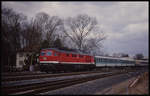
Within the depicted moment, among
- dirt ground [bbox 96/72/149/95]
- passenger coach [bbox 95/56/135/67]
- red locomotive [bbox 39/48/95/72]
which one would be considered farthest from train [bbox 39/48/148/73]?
dirt ground [bbox 96/72/149/95]

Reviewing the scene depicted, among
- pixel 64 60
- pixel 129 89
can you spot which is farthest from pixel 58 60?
pixel 129 89

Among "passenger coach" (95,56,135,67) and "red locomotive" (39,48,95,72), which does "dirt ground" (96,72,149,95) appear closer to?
"red locomotive" (39,48,95,72)

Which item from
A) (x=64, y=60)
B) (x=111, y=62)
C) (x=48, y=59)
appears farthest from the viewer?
(x=111, y=62)

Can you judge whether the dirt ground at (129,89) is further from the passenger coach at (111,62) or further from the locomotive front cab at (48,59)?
the passenger coach at (111,62)

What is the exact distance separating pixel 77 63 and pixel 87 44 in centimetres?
1905

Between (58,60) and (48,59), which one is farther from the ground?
(48,59)

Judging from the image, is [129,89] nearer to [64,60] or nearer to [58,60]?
[58,60]

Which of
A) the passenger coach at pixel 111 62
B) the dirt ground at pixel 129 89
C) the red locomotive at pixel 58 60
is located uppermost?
the red locomotive at pixel 58 60

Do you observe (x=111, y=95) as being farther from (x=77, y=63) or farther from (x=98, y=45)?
(x=98, y=45)

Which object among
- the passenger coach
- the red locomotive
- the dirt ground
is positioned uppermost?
the red locomotive

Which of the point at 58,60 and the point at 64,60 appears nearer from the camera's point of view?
the point at 58,60

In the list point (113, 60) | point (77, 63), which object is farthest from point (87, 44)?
point (77, 63)

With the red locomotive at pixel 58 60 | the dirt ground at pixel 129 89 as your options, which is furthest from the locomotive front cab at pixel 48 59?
the dirt ground at pixel 129 89

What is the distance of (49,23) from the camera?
3541cm
